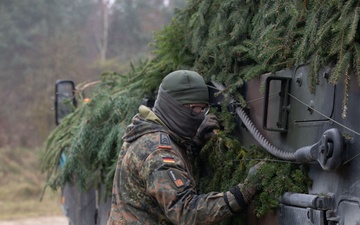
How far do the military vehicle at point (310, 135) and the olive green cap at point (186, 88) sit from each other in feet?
0.70

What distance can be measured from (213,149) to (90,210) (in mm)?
2529

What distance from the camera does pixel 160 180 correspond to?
11.3 feet

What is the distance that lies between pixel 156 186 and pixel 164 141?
262 mm

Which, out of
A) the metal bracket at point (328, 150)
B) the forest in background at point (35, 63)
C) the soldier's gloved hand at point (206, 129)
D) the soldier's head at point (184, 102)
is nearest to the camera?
the metal bracket at point (328, 150)

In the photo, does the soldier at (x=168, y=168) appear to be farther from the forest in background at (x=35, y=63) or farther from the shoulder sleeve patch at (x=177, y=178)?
the forest in background at (x=35, y=63)

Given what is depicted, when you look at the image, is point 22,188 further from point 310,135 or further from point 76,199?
point 310,135

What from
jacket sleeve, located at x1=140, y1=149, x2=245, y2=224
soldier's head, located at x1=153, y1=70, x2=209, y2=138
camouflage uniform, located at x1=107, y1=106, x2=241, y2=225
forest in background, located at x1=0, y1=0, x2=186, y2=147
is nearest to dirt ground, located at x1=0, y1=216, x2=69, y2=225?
forest in background, located at x1=0, y1=0, x2=186, y2=147

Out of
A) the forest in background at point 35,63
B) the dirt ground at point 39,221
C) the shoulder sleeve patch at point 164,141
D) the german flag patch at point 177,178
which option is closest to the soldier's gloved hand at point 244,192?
the german flag patch at point 177,178

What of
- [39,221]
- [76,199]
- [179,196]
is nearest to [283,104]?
[179,196]

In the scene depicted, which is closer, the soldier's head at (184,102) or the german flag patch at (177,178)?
the german flag patch at (177,178)

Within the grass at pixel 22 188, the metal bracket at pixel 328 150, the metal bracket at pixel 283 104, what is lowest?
the grass at pixel 22 188

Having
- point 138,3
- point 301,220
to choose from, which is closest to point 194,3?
point 301,220

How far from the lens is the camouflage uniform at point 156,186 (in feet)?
11.0

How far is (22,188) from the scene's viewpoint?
2345 cm
